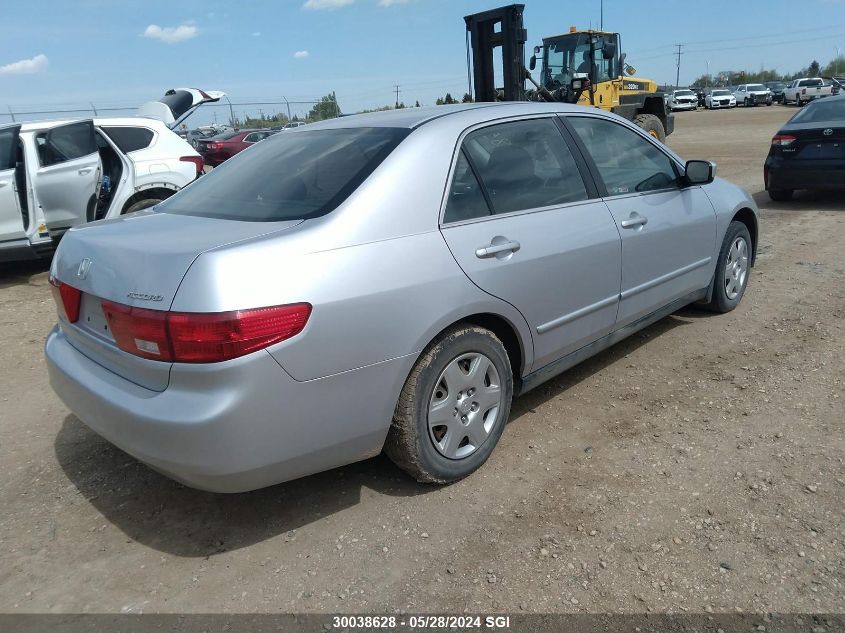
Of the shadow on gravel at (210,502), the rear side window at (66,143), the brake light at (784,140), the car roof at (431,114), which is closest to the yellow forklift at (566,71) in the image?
the brake light at (784,140)

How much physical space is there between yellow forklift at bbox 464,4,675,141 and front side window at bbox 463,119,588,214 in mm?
7942

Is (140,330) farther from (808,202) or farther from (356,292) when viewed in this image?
(808,202)

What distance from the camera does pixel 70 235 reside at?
2904 mm

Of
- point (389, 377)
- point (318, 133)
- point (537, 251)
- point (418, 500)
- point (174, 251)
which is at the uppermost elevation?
point (318, 133)

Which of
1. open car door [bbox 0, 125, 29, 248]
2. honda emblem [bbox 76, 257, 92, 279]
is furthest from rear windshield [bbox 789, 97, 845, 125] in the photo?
open car door [bbox 0, 125, 29, 248]

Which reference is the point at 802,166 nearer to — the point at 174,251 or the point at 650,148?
the point at 650,148

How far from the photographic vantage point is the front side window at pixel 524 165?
10.2 feet

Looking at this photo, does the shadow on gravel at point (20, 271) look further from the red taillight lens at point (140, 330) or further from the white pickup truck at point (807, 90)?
the white pickup truck at point (807, 90)

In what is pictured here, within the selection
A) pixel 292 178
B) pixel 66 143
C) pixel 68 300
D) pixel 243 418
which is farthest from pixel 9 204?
pixel 243 418

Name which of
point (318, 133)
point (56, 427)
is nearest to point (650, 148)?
point (318, 133)

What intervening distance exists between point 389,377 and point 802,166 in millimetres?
8301

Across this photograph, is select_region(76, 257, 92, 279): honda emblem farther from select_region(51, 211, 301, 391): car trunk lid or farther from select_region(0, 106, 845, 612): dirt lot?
select_region(0, 106, 845, 612): dirt lot

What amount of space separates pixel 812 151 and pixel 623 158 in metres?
6.11

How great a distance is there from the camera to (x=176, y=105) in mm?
9812
